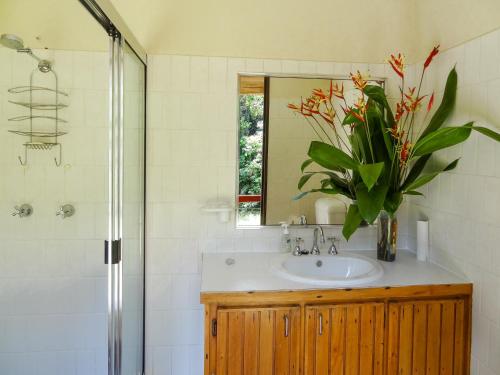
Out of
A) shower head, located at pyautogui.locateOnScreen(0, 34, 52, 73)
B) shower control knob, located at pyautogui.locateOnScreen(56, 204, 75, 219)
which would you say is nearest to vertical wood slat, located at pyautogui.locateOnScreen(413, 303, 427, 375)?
shower control knob, located at pyautogui.locateOnScreen(56, 204, 75, 219)

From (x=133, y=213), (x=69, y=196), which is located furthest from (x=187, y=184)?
(x=69, y=196)

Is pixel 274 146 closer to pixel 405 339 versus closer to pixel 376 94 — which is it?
pixel 376 94

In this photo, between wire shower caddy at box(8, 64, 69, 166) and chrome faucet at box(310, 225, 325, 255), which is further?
chrome faucet at box(310, 225, 325, 255)

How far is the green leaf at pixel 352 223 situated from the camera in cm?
161

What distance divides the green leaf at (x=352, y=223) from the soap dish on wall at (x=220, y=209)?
2.16ft

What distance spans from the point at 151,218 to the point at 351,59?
4.89 feet

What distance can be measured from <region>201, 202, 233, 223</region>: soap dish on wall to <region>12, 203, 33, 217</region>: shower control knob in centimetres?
91

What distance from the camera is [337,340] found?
155 centimetres

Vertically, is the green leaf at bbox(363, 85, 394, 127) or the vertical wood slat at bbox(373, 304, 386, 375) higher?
the green leaf at bbox(363, 85, 394, 127)

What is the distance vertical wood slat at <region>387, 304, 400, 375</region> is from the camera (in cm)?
158

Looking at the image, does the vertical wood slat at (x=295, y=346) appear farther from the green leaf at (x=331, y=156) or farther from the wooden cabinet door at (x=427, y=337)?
the green leaf at (x=331, y=156)

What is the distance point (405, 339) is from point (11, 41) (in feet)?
7.52

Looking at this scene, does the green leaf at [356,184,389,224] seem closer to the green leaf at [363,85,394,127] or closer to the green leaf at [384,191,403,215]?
the green leaf at [384,191,403,215]

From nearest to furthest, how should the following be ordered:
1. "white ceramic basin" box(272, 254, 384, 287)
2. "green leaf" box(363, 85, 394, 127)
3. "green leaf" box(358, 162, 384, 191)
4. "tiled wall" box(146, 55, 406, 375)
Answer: "green leaf" box(358, 162, 384, 191) → "green leaf" box(363, 85, 394, 127) → "white ceramic basin" box(272, 254, 384, 287) → "tiled wall" box(146, 55, 406, 375)
